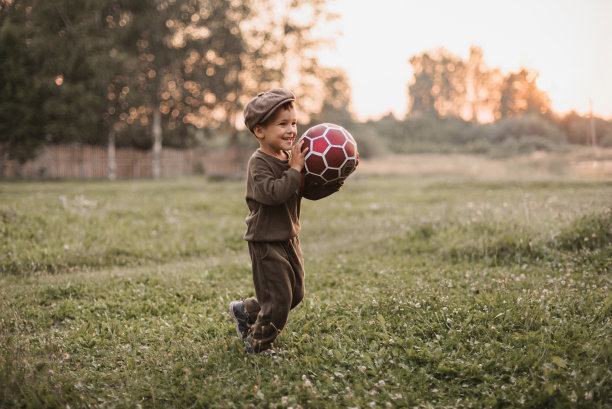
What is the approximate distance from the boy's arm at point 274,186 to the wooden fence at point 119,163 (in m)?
24.6

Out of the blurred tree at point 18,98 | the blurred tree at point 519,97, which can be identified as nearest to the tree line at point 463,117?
the blurred tree at point 519,97

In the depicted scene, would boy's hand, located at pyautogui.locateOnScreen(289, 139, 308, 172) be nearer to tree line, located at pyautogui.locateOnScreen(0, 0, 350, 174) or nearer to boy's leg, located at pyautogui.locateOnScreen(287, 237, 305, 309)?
boy's leg, located at pyautogui.locateOnScreen(287, 237, 305, 309)

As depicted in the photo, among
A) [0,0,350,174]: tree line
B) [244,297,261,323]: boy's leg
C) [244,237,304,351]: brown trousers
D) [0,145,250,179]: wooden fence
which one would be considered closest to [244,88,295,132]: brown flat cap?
[244,237,304,351]: brown trousers

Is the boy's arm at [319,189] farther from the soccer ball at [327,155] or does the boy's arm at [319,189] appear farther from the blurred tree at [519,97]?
the blurred tree at [519,97]

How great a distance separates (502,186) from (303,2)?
25.6 meters

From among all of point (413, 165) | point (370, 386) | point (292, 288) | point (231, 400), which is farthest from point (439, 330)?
point (413, 165)

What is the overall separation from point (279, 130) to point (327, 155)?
54 centimetres

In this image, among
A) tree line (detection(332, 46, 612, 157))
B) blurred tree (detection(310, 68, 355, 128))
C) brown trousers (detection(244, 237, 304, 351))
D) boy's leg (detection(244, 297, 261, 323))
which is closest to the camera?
brown trousers (detection(244, 237, 304, 351))

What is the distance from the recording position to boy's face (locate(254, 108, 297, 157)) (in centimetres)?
408

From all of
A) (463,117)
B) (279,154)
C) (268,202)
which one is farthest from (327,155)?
(463,117)

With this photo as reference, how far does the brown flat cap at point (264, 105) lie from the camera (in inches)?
156

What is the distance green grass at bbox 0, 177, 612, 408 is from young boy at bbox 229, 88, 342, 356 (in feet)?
2.13

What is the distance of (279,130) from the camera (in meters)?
4.08

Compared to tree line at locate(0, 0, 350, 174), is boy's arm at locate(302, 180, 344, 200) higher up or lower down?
lower down
